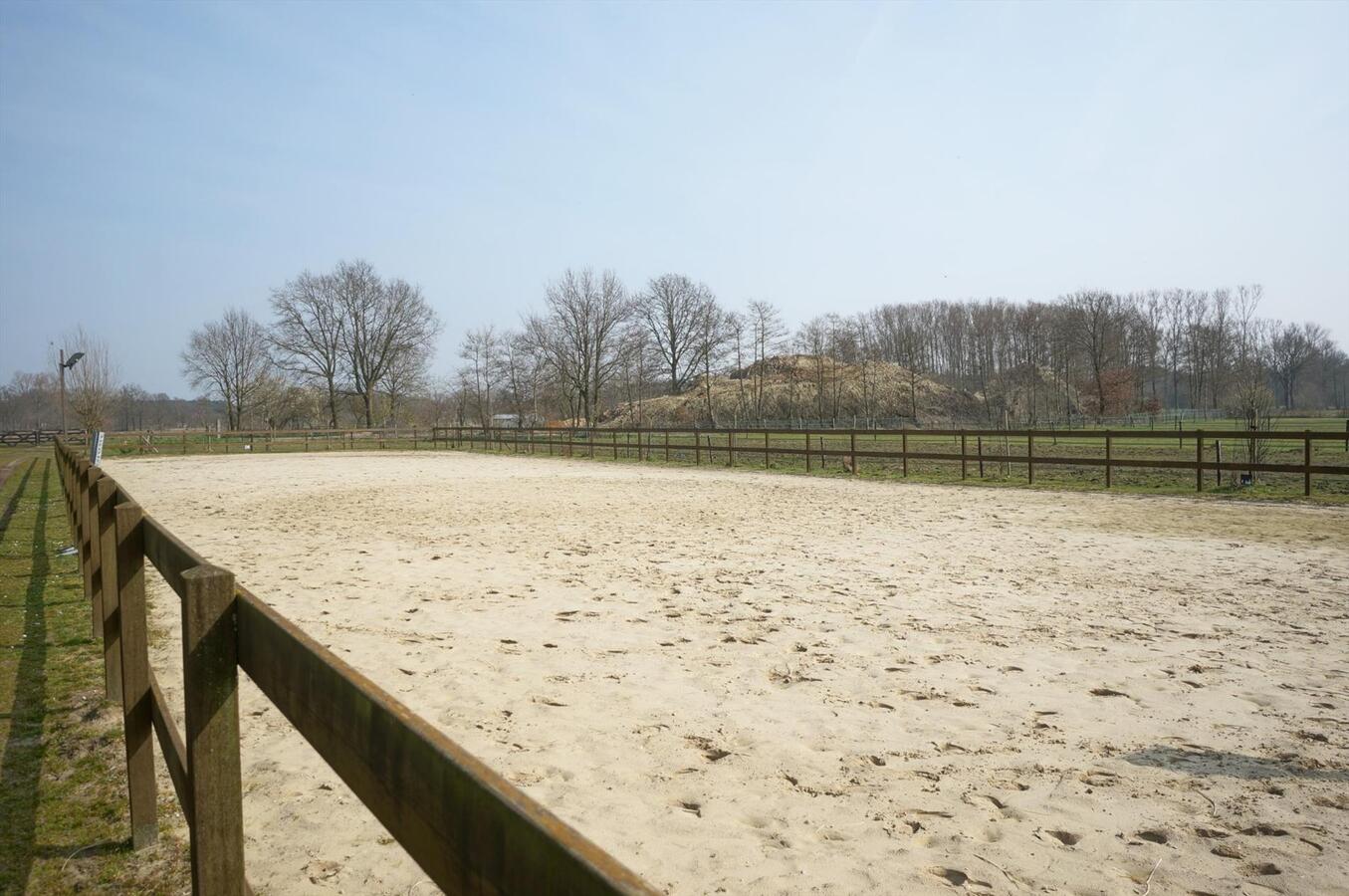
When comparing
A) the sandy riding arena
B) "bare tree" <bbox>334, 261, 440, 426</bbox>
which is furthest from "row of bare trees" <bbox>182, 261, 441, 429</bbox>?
the sandy riding arena

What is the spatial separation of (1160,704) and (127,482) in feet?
81.9

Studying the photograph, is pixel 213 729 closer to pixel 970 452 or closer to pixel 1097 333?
pixel 970 452

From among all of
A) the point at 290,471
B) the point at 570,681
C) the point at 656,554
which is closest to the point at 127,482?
the point at 290,471

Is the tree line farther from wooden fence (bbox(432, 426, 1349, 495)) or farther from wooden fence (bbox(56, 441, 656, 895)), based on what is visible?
wooden fence (bbox(56, 441, 656, 895))

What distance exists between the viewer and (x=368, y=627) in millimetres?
6305

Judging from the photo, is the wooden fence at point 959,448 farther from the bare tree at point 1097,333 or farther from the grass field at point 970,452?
the bare tree at point 1097,333

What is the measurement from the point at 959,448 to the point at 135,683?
32.7 m

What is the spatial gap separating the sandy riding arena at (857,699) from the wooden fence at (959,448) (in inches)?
204

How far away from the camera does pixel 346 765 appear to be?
1.39m

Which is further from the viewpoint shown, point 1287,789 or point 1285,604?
point 1285,604

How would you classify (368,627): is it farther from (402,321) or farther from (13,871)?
(402,321)

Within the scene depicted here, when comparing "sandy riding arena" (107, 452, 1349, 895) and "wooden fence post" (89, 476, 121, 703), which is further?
"wooden fence post" (89, 476, 121, 703)

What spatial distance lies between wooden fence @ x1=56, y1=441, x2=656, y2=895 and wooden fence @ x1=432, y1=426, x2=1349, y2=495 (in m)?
15.5

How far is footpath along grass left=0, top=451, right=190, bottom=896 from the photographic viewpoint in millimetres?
2941
